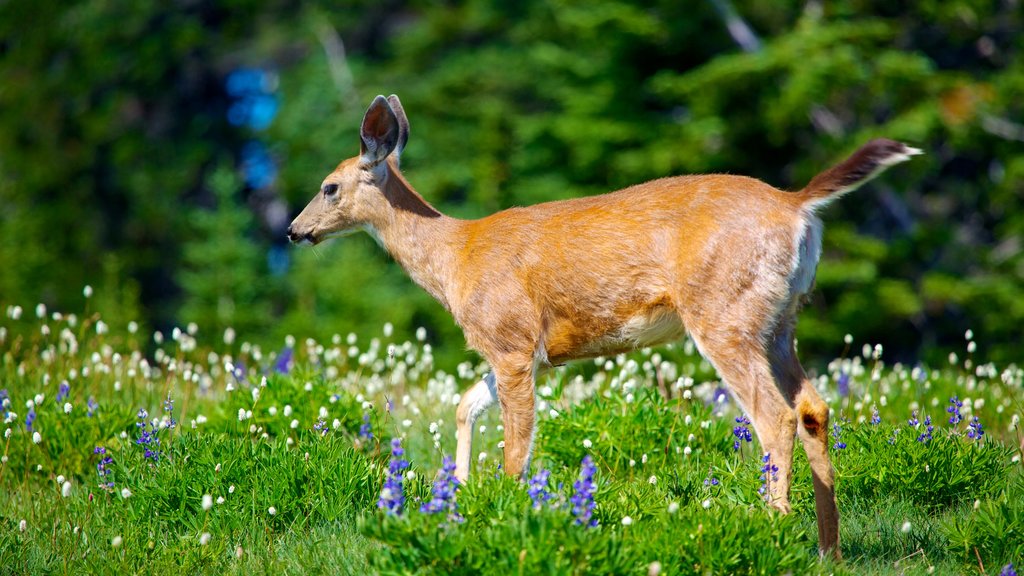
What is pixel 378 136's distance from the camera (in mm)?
6938

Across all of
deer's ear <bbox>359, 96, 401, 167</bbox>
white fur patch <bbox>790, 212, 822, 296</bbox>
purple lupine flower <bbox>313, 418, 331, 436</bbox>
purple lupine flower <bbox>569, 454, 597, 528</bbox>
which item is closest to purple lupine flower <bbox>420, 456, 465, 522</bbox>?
purple lupine flower <bbox>569, 454, 597, 528</bbox>

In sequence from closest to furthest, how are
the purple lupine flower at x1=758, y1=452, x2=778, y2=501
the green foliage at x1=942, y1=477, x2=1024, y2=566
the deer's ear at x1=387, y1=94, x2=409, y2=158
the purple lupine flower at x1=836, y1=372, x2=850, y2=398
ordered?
the green foliage at x1=942, y1=477, x2=1024, y2=566 < the purple lupine flower at x1=758, y1=452, x2=778, y2=501 < the deer's ear at x1=387, y1=94, x2=409, y2=158 < the purple lupine flower at x1=836, y1=372, x2=850, y2=398

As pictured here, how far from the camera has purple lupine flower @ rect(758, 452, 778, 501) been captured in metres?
5.08

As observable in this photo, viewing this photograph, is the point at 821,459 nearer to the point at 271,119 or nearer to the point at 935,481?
the point at 935,481

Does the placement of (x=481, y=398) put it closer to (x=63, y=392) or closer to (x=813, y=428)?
(x=813, y=428)

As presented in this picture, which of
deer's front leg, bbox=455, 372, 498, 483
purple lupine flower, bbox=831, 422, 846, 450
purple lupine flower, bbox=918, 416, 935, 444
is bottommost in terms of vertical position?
deer's front leg, bbox=455, 372, 498, 483

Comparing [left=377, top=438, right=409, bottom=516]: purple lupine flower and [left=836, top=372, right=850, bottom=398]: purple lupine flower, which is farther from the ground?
[left=377, top=438, right=409, bottom=516]: purple lupine flower

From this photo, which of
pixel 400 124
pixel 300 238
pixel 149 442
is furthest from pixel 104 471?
pixel 400 124

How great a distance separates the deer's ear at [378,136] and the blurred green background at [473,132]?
179 inches

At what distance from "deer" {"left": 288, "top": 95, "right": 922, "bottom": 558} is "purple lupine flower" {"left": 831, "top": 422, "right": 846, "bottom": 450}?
17.8 inches

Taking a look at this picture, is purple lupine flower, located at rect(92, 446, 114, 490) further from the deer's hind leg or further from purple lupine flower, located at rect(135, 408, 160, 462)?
the deer's hind leg

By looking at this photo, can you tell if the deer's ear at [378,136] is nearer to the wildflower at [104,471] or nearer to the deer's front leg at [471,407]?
the deer's front leg at [471,407]

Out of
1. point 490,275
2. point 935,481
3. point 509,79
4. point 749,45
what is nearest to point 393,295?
point 509,79

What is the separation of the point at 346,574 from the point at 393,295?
46.0 feet
